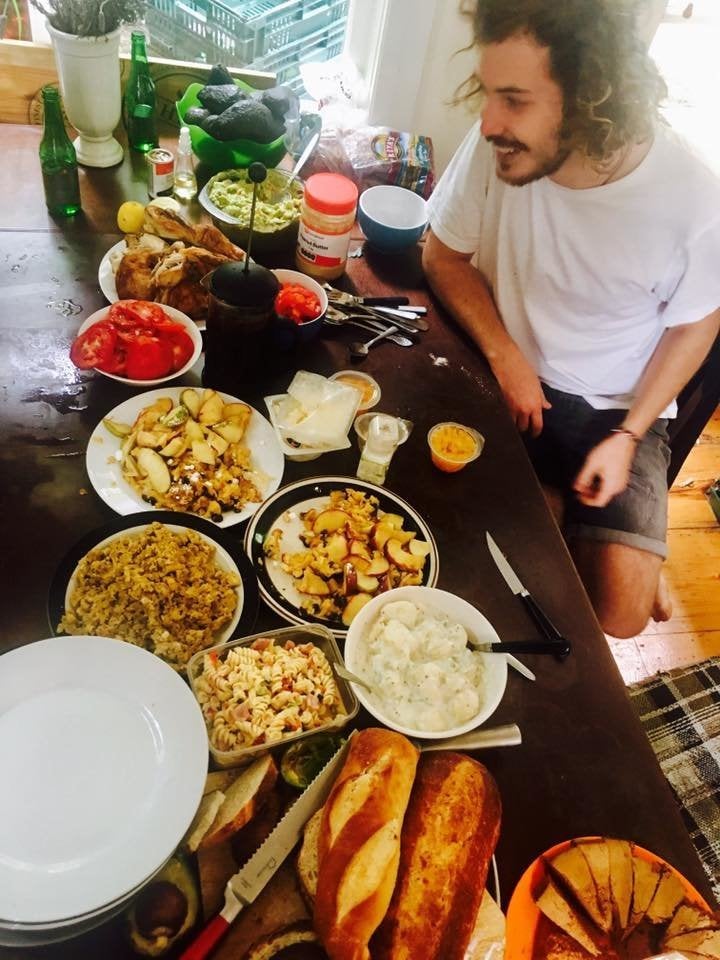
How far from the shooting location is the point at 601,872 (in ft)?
3.01

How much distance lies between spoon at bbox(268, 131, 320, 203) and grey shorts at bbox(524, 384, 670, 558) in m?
0.94

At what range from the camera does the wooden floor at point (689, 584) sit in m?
2.27

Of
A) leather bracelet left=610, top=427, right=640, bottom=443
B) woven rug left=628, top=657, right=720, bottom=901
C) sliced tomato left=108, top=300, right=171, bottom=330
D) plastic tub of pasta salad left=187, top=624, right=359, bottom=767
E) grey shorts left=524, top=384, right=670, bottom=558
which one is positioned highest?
sliced tomato left=108, top=300, right=171, bottom=330

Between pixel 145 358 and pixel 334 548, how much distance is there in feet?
1.89

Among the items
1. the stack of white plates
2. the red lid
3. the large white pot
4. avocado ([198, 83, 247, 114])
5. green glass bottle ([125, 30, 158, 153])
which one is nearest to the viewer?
the stack of white plates

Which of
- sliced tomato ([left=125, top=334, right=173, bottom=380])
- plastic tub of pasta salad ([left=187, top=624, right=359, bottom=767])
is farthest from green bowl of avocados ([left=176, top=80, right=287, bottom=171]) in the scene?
plastic tub of pasta salad ([left=187, top=624, right=359, bottom=767])

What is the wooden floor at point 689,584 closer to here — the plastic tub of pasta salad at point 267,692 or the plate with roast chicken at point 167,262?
the plastic tub of pasta salad at point 267,692

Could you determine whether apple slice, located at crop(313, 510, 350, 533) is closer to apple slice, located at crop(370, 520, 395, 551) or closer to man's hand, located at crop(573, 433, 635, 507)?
apple slice, located at crop(370, 520, 395, 551)

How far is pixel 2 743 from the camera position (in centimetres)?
85

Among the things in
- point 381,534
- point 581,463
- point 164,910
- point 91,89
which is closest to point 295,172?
point 91,89

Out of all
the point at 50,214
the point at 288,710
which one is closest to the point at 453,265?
the point at 50,214

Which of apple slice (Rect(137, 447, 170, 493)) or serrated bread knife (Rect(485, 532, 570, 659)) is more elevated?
apple slice (Rect(137, 447, 170, 493))

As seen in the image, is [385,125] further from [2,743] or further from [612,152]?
[2,743]

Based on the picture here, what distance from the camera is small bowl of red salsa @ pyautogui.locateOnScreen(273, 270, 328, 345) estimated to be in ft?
5.22
